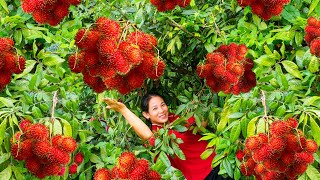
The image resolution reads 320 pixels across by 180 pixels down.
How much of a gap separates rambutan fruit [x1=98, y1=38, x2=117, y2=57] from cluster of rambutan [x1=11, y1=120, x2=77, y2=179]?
1.66 ft

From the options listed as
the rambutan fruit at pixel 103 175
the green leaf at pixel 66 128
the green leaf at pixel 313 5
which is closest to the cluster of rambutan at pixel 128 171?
the rambutan fruit at pixel 103 175

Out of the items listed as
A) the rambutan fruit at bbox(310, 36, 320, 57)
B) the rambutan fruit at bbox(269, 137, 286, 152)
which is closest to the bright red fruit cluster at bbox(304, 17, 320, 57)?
the rambutan fruit at bbox(310, 36, 320, 57)

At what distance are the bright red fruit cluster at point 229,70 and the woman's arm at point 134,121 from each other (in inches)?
21.5

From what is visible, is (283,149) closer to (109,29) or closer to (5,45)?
(109,29)

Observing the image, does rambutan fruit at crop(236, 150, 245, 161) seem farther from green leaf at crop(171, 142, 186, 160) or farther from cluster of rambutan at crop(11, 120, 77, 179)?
cluster of rambutan at crop(11, 120, 77, 179)

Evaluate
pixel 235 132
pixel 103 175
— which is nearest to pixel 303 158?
pixel 235 132

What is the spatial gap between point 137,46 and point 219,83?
1.93 feet

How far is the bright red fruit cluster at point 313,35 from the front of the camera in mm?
2080

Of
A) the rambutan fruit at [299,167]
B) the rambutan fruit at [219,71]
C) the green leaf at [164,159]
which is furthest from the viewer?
the green leaf at [164,159]

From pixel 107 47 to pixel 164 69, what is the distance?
0.66 m

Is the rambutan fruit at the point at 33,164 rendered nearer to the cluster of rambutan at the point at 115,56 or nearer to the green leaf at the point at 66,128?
the green leaf at the point at 66,128

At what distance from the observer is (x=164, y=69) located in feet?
7.77

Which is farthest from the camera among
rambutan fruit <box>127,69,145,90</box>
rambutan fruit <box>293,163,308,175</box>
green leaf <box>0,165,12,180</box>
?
green leaf <box>0,165,12,180</box>

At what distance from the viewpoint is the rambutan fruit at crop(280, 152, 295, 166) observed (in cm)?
199
